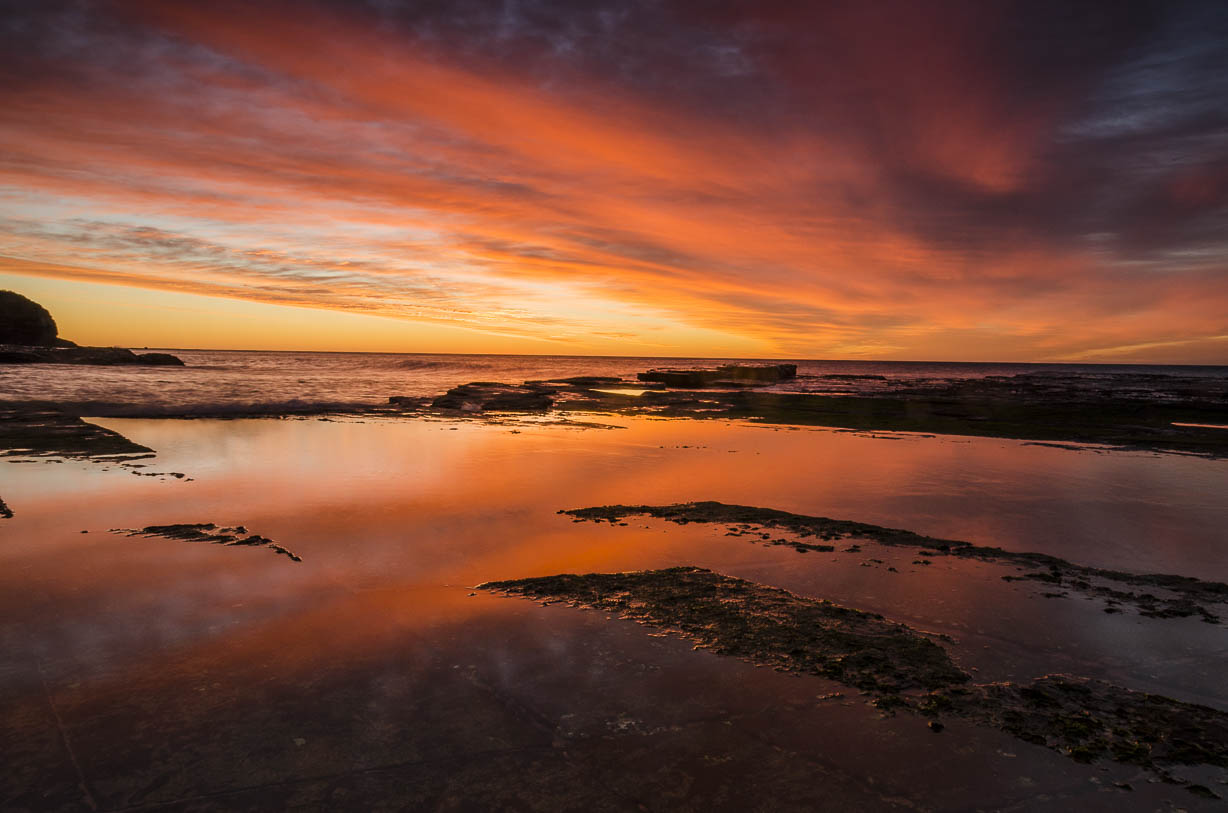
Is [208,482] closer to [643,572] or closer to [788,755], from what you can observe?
[643,572]

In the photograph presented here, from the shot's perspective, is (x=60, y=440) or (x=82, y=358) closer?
(x=60, y=440)

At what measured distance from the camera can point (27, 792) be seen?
3.58 metres

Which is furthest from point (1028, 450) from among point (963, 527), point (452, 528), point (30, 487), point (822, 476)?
point (30, 487)

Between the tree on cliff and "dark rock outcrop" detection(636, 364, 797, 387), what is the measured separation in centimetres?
10890

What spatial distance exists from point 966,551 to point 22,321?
143 metres

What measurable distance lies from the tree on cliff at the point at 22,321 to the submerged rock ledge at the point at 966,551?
137 meters

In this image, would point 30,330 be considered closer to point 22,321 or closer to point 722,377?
point 22,321

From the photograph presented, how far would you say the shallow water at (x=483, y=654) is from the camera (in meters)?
3.81

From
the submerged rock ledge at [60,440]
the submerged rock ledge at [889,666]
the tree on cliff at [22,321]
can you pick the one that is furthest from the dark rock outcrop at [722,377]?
the tree on cliff at [22,321]

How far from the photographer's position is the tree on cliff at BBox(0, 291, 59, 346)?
101875 millimetres

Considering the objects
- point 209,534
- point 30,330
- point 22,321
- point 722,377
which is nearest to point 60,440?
point 209,534

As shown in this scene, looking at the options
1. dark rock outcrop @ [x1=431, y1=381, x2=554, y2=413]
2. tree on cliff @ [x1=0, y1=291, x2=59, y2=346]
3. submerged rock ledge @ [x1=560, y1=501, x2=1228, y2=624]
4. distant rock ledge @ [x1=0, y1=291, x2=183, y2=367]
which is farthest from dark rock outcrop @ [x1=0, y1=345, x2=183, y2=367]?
submerged rock ledge @ [x1=560, y1=501, x2=1228, y2=624]

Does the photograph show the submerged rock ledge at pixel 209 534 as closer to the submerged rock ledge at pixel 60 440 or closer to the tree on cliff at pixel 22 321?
the submerged rock ledge at pixel 60 440

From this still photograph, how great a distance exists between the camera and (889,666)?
206 inches
